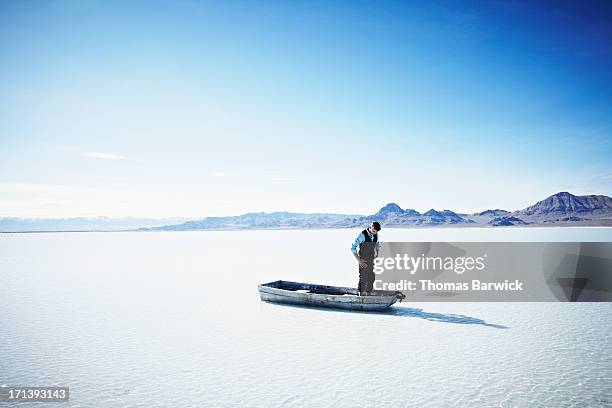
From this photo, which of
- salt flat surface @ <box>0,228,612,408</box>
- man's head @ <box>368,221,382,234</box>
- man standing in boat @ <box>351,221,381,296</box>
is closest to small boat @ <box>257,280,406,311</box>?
salt flat surface @ <box>0,228,612,408</box>

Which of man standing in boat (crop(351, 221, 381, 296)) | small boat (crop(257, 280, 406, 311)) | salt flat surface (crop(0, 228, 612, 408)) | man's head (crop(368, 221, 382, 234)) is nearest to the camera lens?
salt flat surface (crop(0, 228, 612, 408))

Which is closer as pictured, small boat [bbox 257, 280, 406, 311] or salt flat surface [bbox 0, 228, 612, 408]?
salt flat surface [bbox 0, 228, 612, 408]

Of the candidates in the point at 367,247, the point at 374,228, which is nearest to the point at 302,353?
the point at 367,247

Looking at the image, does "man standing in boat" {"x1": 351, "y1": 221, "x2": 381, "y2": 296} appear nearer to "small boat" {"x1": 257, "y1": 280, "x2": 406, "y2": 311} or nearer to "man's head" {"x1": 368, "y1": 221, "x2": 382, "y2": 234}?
"man's head" {"x1": 368, "y1": 221, "x2": 382, "y2": 234}

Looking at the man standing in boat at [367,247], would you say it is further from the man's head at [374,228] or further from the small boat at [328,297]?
the small boat at [328,297]

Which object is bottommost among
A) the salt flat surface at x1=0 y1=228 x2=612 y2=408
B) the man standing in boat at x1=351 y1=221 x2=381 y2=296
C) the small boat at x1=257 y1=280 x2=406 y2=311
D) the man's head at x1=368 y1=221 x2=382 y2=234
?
the salt flat surface at x1=0 y1=228 x2=612 y2=408

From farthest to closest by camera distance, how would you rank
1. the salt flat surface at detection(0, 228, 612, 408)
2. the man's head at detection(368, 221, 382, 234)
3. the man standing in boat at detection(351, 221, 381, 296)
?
the man standing in boat at detection(351, 221, 381, 296)
the man's head at detection(368, 221, 382, 234)
the salt flat surface at detection(0, 228, 612, 408)

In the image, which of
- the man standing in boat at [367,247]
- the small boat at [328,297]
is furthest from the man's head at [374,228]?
the small boat at [328,297]

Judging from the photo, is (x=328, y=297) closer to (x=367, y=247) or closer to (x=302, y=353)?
(x=367, y=247)

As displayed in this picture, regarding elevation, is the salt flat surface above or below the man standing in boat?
below
